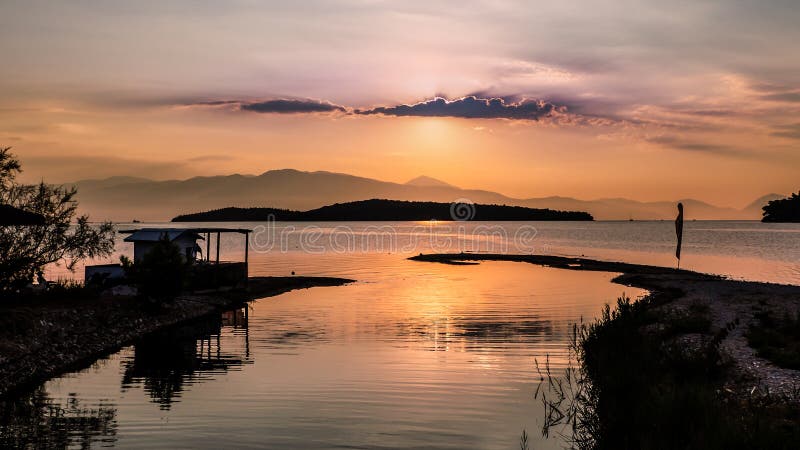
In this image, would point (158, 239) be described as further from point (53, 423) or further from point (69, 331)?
point (53, 423)

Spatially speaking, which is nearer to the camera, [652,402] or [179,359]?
[652,402]

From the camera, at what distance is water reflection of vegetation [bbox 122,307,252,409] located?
73.2ft

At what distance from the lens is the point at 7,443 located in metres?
15.9

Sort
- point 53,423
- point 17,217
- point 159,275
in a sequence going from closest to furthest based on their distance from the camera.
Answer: point 53,423
point 17,217
point 159,275

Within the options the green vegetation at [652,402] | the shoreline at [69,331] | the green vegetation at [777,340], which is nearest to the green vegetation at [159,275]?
the shoreline at [69,331]

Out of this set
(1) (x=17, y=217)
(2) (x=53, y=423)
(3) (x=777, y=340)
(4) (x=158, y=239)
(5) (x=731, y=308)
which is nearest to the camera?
(2) (x=53, y=423)

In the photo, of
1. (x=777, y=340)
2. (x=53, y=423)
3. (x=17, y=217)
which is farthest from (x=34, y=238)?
(x=777, y=340)

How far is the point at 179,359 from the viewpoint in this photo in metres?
26.9

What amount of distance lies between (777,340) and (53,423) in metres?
22.7

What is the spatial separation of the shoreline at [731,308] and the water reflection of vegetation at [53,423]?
52.0ft

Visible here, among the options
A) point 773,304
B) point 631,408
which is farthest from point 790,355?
point 773,304

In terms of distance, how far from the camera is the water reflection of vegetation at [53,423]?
16.1 m

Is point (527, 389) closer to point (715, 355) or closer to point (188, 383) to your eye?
point (715, 355)

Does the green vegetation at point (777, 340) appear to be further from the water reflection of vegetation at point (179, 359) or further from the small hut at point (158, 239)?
the small hut at point (158, 239)
